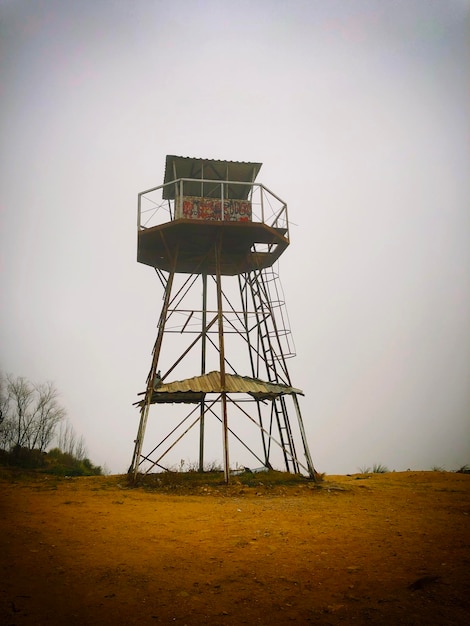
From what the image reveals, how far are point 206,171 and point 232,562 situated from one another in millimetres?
13713

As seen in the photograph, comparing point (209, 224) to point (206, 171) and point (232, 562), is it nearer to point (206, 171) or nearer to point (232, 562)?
point (206, 171)

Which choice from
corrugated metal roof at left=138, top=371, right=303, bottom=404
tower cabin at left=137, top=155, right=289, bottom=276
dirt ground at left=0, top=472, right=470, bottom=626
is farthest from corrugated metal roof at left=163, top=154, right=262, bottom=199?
dirt ground at left=0, top=472, right=470, bottom=626

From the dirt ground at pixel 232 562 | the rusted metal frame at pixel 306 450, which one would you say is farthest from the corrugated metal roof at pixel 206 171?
→ the dirt ground at pixel 232 562

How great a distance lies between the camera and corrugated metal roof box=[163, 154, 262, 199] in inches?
564

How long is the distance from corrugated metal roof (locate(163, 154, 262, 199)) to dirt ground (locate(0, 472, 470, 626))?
11890mm

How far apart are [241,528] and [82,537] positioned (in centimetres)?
279

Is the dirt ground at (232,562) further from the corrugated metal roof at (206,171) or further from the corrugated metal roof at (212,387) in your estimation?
the corrugated metal roof at (206,171)

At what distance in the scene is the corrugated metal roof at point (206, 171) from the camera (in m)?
14.3

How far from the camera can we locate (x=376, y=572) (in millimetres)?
4512

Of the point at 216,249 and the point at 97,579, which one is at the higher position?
the point at 216,249

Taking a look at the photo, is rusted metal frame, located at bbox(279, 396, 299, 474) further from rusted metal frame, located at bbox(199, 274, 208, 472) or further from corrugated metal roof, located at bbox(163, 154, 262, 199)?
corrugated metal roof, located at bbox(163, 154, 262, 199)

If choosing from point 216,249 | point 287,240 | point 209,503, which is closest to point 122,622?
point 209,503

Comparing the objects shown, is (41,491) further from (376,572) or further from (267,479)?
(376,572)

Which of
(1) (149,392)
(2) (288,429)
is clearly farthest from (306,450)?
(1) (149,392)
